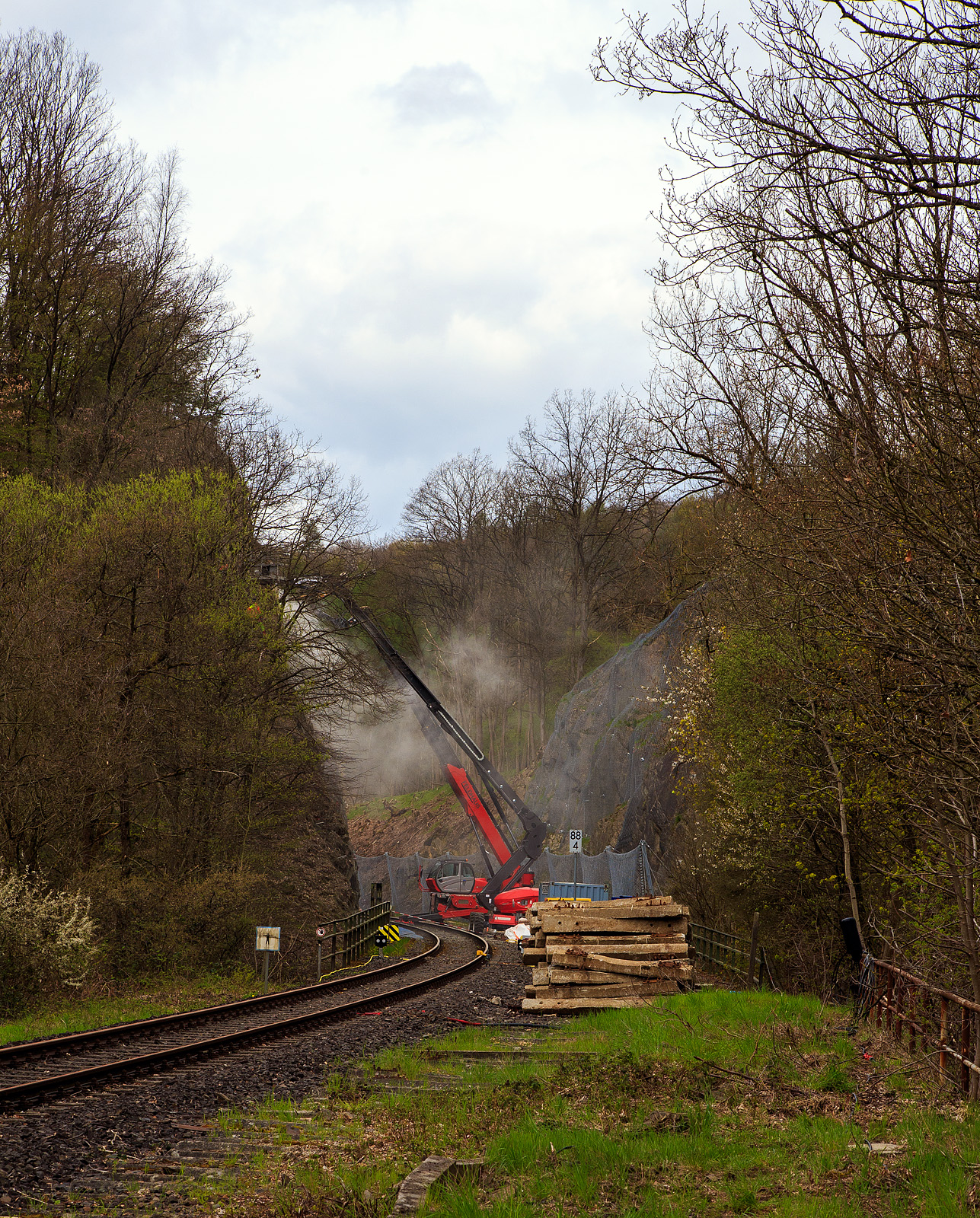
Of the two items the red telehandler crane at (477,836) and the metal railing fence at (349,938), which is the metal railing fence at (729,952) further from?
the red telehandler crane at (477,836)

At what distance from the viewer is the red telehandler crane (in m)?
36.8

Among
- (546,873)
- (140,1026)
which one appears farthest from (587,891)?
(140,1026)

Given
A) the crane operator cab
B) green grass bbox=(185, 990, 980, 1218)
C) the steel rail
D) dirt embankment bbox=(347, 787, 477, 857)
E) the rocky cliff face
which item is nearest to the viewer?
green grass bbox=(185, 990, 980, 1218)

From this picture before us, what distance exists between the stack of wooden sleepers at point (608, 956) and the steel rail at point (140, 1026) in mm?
4546

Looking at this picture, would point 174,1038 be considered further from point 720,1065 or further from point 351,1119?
point 720,1065

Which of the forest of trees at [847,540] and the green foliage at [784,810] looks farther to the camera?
the green foliage at [784,810]

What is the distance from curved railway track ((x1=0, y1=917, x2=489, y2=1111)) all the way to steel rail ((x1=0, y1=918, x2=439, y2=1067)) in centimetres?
1

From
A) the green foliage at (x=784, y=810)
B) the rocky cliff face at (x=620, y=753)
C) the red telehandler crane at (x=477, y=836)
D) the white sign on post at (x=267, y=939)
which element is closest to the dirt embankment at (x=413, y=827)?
the rocky cliff face at (x=620, y=753)

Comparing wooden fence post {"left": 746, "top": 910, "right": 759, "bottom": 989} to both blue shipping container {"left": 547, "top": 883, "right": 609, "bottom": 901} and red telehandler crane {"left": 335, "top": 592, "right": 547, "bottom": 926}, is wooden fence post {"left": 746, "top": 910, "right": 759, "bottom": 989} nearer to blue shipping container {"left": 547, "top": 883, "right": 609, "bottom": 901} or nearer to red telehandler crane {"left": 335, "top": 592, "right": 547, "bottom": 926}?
blue shipping container {"left": 547, "top": 883, "right": 609, "bottom": 901}

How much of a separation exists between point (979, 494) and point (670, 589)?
35074mm

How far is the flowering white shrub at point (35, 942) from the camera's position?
53.7 feet

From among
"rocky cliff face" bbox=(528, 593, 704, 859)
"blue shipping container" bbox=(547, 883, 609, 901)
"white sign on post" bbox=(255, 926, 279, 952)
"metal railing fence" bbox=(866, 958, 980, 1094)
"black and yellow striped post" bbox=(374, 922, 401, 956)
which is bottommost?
"black and yellow striped post" bbox=(374, 922, 401, 956)

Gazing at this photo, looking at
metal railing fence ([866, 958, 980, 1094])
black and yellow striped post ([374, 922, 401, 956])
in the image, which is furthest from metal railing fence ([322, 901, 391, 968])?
metal railing fence ([866, 958, 980, 1094])

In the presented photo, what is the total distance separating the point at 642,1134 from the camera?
6.79 metres
